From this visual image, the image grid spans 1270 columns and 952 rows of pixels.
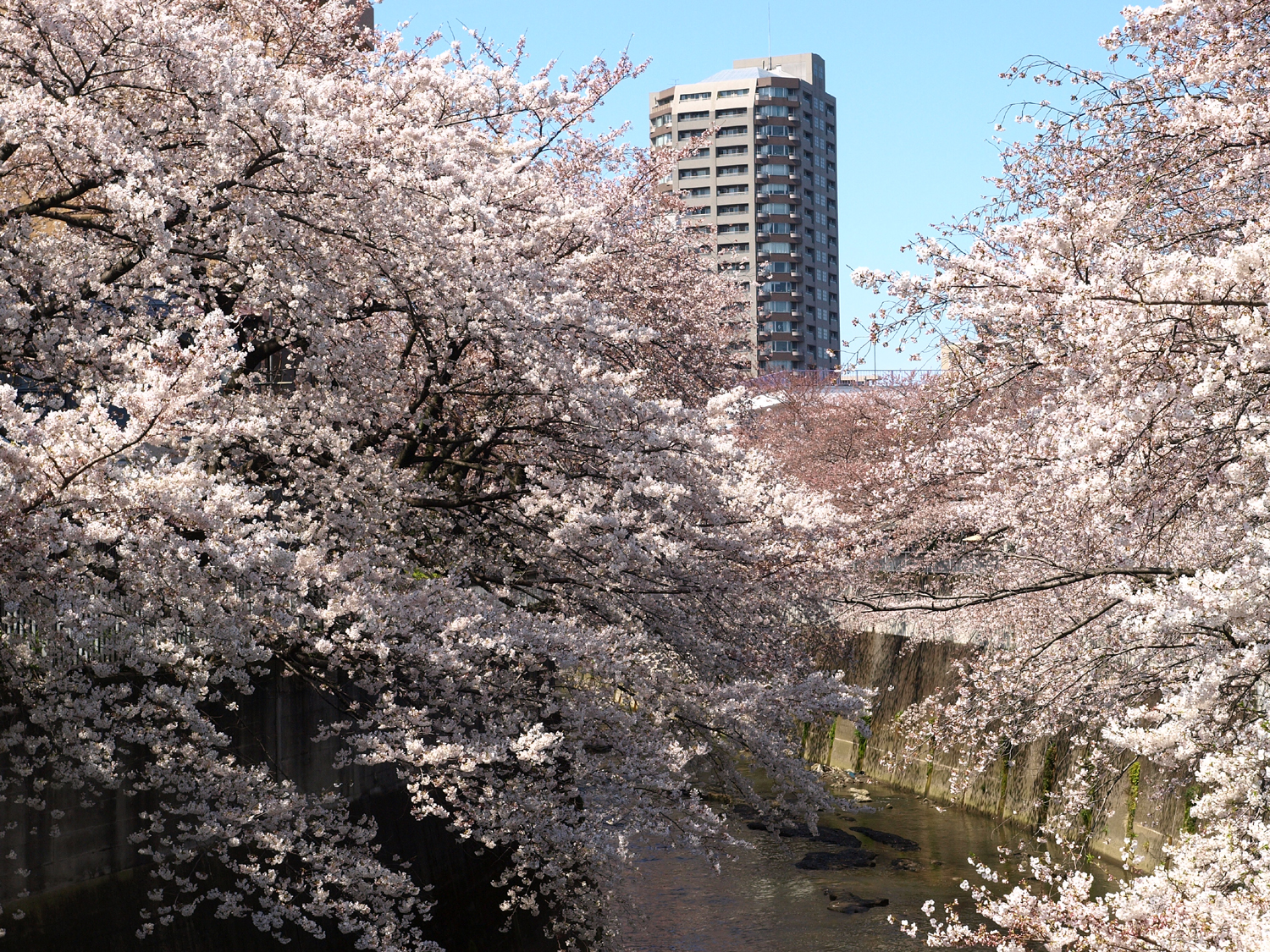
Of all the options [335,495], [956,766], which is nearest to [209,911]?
[335,495]

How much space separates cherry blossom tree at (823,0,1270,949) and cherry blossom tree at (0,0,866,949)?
2.72 m

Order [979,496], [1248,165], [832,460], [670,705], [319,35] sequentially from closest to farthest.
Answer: [1248,165], [670,705], [319,35], [979,496], [832,460]

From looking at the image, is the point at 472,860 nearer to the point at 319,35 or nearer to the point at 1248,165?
the point at 319,35

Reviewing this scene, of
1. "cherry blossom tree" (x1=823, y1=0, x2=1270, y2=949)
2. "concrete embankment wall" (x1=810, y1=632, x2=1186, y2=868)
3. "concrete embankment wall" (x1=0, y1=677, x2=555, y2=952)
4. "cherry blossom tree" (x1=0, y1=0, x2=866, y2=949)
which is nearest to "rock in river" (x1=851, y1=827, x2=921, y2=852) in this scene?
"concrete embankment wall" (x1=810, y1=632, x2=1186, y2=868)

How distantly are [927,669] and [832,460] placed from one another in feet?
36.8

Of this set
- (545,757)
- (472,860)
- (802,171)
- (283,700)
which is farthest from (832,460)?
(802,171)

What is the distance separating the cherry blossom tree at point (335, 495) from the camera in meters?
7.28

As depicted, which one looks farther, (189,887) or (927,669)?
(927,669)

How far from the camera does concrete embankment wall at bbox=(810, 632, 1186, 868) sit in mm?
17531

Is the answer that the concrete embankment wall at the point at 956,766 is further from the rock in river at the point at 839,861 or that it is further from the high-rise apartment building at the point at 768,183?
the high-rise apartment building at the point at 768,183

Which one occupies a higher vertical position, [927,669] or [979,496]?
[979,496]

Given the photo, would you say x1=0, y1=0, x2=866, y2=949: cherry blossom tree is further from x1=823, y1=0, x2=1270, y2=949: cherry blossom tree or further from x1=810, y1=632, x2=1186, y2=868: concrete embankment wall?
x1=810, y1=632, x2=1186, y2=868: concrete embankment wall

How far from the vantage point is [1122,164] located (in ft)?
28.6

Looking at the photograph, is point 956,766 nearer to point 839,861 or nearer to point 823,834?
point 823,834
